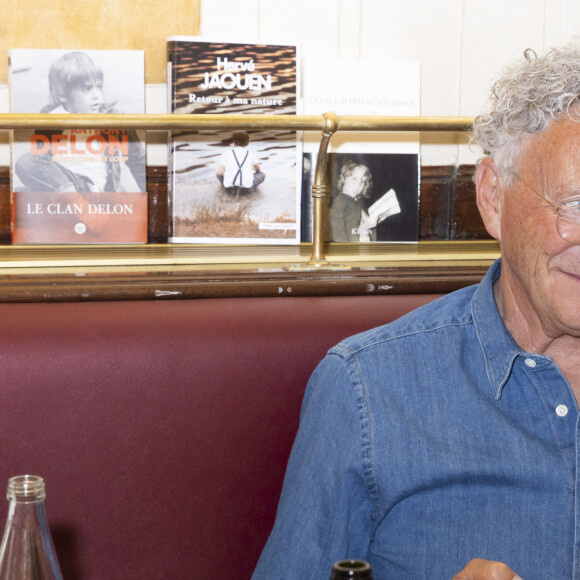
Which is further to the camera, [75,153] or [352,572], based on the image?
[75,153]

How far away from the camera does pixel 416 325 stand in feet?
3.71

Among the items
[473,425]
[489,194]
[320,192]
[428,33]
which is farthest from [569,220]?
[428,33]

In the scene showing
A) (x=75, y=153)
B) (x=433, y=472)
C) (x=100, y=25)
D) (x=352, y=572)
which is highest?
(x=100, y=25)

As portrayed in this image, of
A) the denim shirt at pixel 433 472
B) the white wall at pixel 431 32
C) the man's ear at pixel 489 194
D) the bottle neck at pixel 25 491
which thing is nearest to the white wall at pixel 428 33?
the white wall at pixel 431 32

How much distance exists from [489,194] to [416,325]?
0.24m

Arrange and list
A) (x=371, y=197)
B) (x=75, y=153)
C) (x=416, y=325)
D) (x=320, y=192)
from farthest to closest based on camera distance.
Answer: (x=371, y=197)
(x=75, y=153)
(x=320, y=192)
(x=416, y=325)

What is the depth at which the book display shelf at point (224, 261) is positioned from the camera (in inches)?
52.5

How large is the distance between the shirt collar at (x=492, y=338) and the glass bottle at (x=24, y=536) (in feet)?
2.07

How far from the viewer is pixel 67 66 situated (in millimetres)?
1817

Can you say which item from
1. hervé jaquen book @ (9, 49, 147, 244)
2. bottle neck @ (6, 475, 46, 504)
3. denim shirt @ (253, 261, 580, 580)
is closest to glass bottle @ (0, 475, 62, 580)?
bottle neck @ (6, 475, 46, 504)

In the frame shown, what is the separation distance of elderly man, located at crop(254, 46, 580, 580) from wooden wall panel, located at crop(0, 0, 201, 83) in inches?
41.8

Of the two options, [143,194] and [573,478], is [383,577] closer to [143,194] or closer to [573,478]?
[573,478]

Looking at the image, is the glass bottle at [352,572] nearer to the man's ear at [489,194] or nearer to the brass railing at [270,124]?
the man's ear at [489,194]

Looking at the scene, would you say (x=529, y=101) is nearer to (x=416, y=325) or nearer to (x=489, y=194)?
(x=489, y=194)
